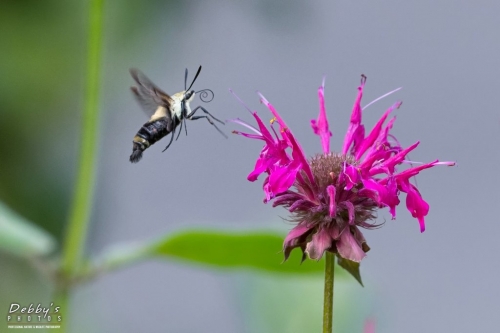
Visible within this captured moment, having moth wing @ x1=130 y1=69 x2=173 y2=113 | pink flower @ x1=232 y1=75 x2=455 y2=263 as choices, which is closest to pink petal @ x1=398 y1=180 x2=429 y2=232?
pink flower @ x1=232 y1=75 x2=455 y2=263

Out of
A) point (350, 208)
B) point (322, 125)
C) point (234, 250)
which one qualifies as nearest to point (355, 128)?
point (322, 125)

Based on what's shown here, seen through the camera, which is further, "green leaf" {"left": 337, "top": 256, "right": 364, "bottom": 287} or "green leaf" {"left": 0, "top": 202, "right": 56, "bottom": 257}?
"green leaf" {"left": 0, "top": 202, "right": 56, "bottom": 257}

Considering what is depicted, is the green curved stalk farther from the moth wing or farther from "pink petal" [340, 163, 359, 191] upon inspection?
"pink petal" [340, 163, 359, 191]

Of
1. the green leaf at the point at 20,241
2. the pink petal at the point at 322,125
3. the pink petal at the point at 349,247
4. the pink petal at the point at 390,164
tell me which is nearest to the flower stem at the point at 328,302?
the pink petal at the point at 349,247

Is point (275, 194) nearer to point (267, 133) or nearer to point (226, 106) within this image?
point (267, 133)

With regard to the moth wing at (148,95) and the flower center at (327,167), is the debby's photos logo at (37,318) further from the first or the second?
the flower center at (327,167)

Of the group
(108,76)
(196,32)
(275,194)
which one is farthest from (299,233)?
(196,32)
